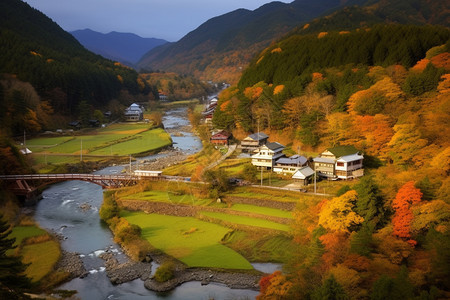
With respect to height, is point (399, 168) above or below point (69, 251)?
above

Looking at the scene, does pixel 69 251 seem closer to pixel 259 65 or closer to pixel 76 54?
pixel 259 65

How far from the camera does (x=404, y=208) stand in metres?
18.6

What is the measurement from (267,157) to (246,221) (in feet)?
28.9

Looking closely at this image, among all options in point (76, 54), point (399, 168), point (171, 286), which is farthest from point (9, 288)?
point (76, 54)

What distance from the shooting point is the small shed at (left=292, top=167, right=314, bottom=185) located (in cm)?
2809

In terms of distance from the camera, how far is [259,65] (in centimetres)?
5559

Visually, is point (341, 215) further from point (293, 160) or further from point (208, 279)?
point (293, 160)

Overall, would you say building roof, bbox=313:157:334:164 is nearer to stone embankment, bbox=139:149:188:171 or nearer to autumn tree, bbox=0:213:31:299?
stone embankment, bbox=139:149:188:171

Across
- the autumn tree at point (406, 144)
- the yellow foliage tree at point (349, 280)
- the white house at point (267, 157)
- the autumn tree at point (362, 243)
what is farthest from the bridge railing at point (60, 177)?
the yellow foliage tree at point (349, 280)

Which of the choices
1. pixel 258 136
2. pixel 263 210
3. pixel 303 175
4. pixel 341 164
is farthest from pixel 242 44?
pixel 263 210

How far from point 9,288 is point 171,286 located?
644 centimetres

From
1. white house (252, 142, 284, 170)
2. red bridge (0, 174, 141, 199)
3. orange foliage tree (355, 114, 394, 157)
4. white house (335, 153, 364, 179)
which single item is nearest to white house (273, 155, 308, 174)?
white house (252, 142, 284, 170)

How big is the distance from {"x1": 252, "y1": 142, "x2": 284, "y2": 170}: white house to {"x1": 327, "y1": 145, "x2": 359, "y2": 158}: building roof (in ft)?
14.4

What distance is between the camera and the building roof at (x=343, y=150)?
2923 cm
